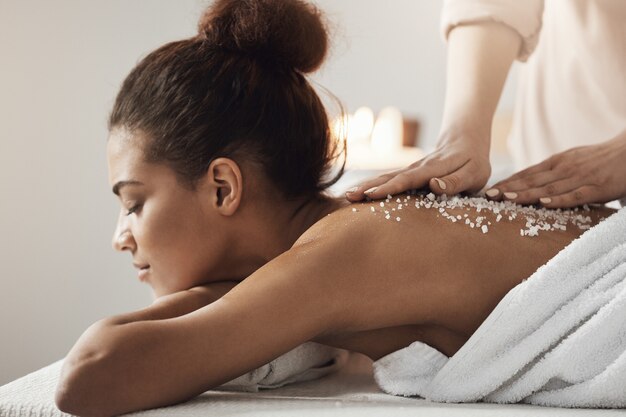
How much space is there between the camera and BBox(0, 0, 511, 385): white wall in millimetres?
3496

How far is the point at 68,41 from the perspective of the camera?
359 cm

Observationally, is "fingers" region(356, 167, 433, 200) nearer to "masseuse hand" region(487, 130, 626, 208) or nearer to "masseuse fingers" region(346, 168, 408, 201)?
"masseuse fingers" region(346, 168, 408, 201)

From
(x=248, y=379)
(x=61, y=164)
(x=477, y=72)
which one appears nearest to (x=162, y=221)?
(x=248, y=379)

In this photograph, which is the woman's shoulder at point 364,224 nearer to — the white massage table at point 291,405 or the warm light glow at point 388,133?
the white massage table at point 291,405

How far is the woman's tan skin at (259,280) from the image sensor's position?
3.20 feet

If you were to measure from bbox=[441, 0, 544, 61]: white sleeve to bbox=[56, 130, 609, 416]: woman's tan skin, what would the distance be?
0.65 meters

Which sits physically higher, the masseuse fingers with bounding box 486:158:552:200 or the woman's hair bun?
the woman's hair bun

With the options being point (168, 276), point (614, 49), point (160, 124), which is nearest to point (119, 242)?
point (168, 276)

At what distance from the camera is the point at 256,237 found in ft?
4.47

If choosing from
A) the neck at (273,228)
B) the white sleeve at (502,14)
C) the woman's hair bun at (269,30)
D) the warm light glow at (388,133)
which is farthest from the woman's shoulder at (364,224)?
the warm light glow at (388,133)

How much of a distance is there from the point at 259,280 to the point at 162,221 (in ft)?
1.02

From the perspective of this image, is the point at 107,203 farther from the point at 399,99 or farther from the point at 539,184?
the point at 539,184

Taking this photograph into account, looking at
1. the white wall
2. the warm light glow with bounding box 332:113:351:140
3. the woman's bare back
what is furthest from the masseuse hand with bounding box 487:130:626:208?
the white wall

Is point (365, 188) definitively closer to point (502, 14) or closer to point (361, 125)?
point (502, 14)
